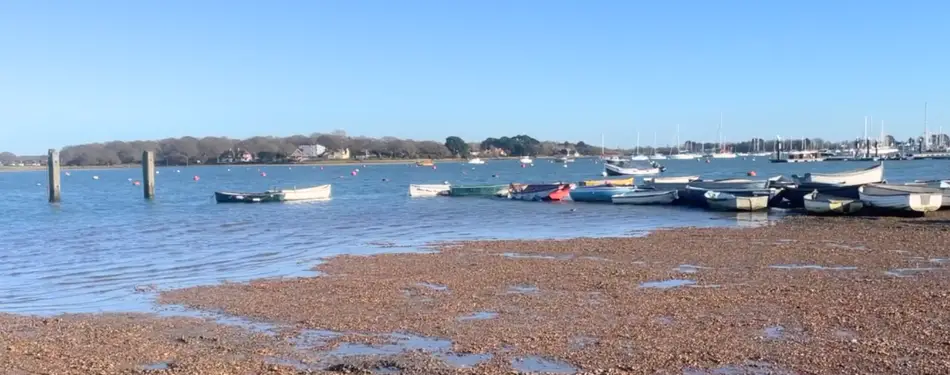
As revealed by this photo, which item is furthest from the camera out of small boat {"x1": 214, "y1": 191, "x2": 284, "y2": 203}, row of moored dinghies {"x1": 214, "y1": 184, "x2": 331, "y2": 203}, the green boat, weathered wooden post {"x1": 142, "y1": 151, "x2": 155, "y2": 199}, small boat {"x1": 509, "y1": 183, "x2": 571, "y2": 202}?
weathered wooden post {"x1": 142, "y1": 151, "x2": 155, "y2": 199}

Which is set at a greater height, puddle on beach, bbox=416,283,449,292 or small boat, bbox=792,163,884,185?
small boat, bbox=792,163,884,185

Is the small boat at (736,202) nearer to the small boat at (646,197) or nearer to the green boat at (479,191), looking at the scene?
the small boat at (646,197)

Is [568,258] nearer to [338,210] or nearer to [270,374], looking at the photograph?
[270,374]

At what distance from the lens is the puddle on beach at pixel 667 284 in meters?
18.7

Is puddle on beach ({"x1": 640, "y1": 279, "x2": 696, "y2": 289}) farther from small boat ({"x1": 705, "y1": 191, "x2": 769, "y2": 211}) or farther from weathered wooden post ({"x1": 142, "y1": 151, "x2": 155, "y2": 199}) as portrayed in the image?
weathered wooden post ({"x1": 142, "y1": 151, "x2": 155, "y2": 199})

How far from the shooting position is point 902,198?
37469 millimetres

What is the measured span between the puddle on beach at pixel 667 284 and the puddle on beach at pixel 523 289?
218 cm

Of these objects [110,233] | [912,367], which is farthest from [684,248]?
[110,233]

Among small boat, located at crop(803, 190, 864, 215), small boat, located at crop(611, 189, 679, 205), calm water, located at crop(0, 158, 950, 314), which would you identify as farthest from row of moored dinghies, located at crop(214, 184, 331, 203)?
small boat, located at crop(803, 190, 864, 215)

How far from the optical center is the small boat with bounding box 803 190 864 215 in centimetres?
3956

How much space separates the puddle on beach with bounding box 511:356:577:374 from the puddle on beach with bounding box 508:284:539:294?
6150 millimetres

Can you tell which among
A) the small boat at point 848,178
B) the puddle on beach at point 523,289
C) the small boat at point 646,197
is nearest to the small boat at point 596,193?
the small boat at point 646,197

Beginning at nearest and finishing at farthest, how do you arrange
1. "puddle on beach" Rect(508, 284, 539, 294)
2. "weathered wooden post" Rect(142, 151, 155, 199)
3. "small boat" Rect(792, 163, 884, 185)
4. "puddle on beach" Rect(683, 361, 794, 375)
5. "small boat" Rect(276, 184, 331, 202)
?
1. "puddle on beach" Rect(683, 361, 794, 375)
2. "puddle on beach" Rect(508, 284, 539, 294)
3. "small boat" Rect(792, 163, 884, 185)
4. "small boat" Rect(276, 184, 331, 202)
5. "weathered wooden post" Rect(142, 151, 155, 199)

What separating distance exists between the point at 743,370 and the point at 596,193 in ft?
155
